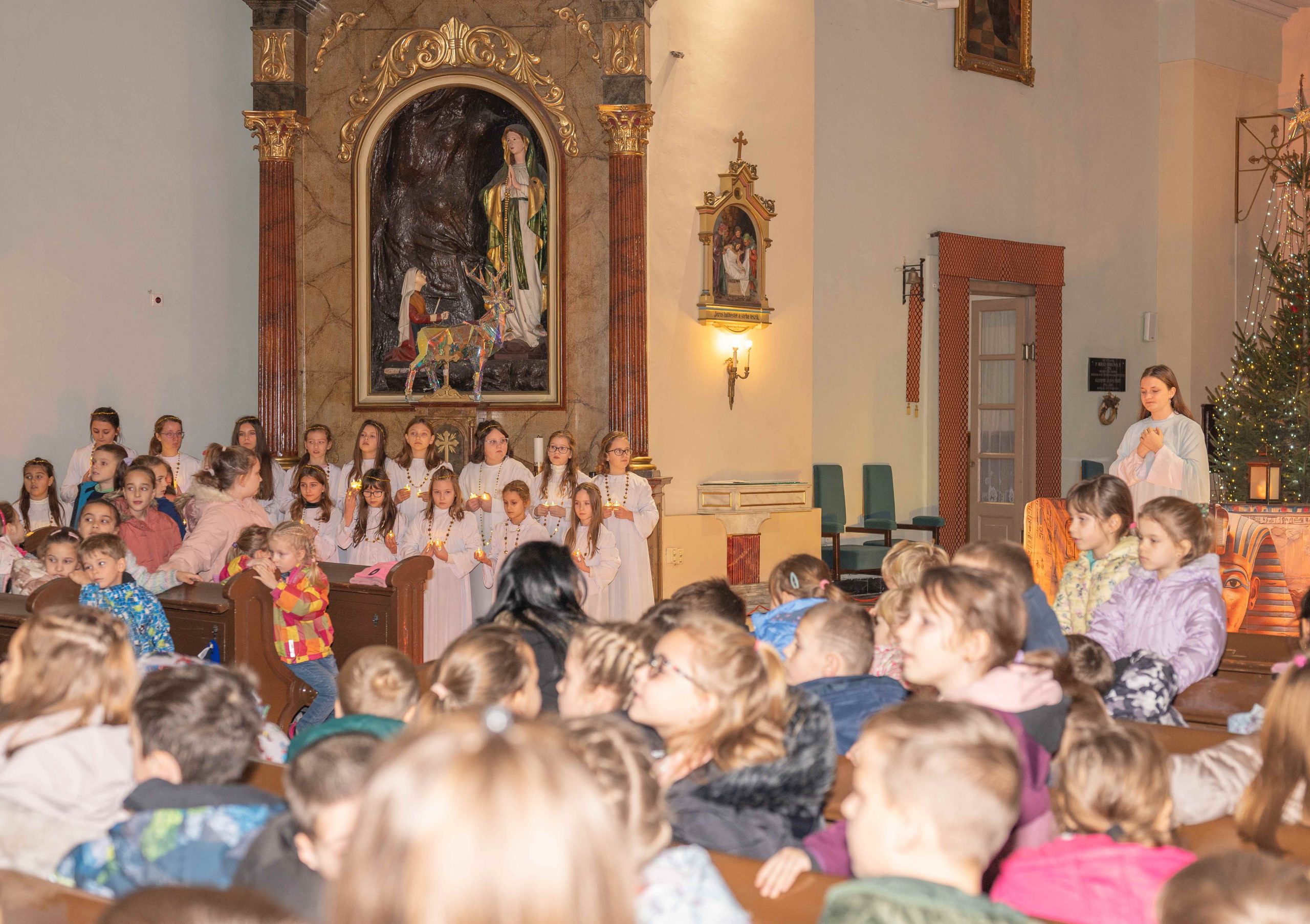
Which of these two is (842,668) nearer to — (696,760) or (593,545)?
(696,760)

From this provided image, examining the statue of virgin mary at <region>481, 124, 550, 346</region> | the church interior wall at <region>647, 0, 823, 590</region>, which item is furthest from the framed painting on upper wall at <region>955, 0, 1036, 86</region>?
the statue of virgin mary at <region>481, 124, 550, 346</region>

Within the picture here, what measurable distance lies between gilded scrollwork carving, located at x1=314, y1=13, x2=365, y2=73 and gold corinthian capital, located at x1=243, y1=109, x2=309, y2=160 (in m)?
0.50

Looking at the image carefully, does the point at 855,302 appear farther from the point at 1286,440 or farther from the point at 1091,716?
the point at 1091,716

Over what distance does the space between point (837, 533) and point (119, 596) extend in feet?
23.6

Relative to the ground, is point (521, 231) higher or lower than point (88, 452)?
higher

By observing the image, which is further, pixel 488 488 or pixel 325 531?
pixel 488 488

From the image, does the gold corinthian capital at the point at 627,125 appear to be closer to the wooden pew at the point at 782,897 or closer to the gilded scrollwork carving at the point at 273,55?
the gilded scrollwork carving at the point at 273,55

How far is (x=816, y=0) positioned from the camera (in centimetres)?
1196

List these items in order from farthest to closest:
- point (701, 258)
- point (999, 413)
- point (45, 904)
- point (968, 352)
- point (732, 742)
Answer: point (999, 413) → point (968, 352) → point (701, 258) → point (732, 742) → point (45, 904)

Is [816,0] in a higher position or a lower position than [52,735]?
higher

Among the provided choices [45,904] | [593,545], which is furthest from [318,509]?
[45,904]

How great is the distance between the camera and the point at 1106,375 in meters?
14.3

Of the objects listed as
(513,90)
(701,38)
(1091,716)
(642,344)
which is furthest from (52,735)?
(701,38)

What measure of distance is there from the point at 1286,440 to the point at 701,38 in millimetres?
6187
